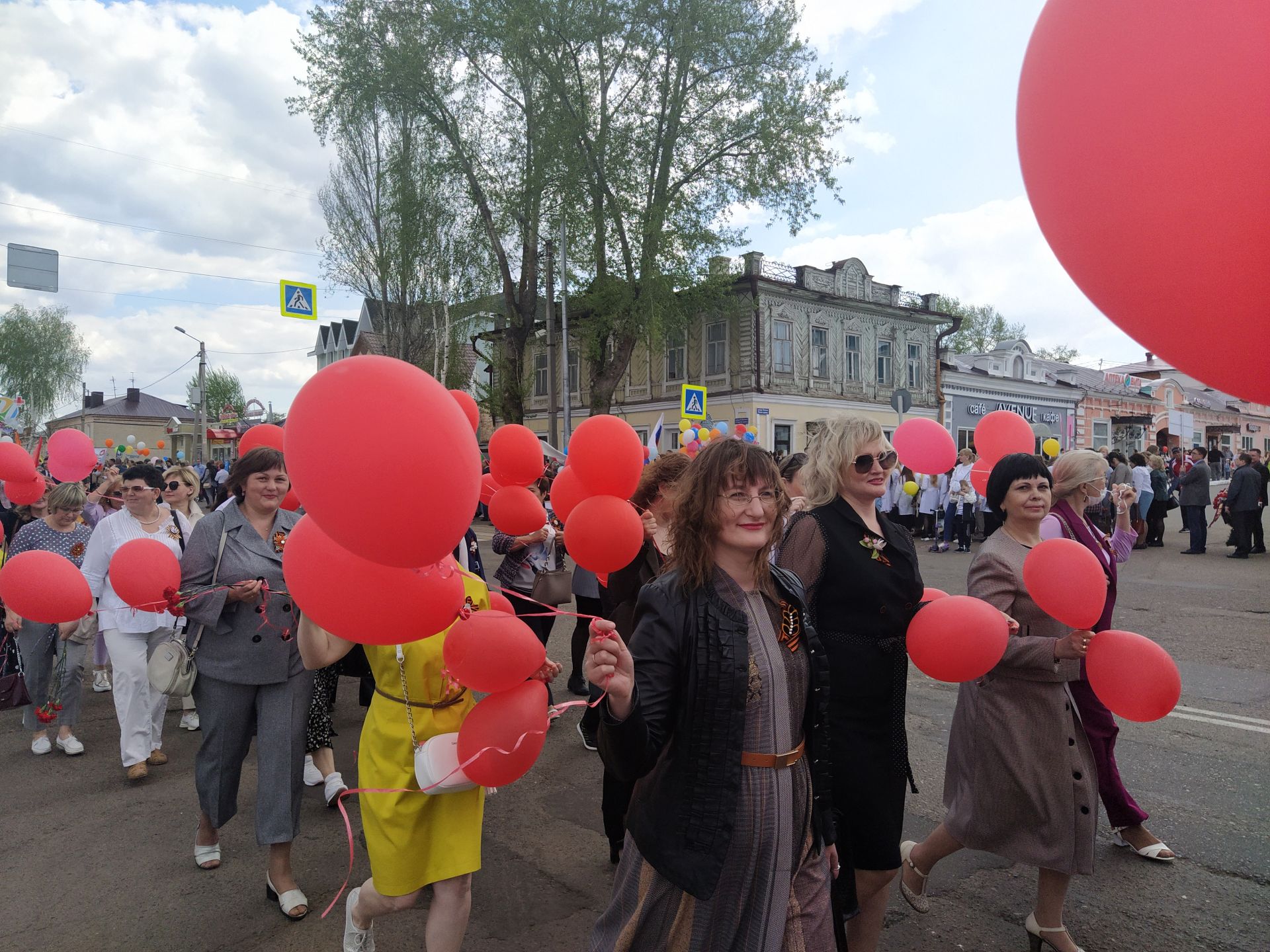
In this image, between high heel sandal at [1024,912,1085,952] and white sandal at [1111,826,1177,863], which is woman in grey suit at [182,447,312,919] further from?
white sandal at [1111,826,1177,863]

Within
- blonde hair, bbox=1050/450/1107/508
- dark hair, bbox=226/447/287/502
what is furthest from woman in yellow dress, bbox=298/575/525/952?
blonde hair, bbox=1050/450/1107/508

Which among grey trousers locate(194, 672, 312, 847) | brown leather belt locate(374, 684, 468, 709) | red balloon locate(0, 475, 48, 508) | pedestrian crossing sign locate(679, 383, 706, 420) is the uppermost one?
pedestrian crossing sign locate(679, 383, 706, 420)

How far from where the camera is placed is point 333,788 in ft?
14.5

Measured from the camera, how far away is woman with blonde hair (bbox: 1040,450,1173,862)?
3443 mm

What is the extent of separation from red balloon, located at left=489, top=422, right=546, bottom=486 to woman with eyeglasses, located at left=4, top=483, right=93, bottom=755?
337 centimetres

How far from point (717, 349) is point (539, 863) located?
26.1m

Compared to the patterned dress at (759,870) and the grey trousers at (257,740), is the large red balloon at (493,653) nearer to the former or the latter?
the patterned dress at (759,870)

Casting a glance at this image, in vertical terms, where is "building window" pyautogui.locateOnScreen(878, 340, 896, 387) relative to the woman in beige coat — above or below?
above

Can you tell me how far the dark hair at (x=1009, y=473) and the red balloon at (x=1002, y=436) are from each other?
50cm

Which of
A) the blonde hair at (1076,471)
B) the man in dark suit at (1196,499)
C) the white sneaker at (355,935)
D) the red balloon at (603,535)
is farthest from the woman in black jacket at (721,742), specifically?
the man in dark suit at (1196,499)

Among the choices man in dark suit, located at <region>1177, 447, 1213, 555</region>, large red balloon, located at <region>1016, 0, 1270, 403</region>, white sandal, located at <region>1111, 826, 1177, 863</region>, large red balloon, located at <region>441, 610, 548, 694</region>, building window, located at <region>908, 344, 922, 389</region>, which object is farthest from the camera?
building window, located at <region>908, 344, 922, 389</region>

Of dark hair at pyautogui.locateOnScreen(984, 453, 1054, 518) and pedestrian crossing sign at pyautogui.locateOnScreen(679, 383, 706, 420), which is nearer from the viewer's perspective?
dark hair at pyautogui.locateOnScreen(984, 453, 1054, 518)

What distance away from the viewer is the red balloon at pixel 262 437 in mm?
4379

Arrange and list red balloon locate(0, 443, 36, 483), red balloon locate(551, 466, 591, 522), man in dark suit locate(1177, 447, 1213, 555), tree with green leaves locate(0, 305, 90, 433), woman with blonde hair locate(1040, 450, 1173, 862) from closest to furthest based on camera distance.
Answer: woman with blonde hair locate(1040, 450, 1173, 862), red balloon locate(551, 466, 591, 522), red balloon locate(0, 443, 36, 483), man in dark suit locate(1177, 447, 1213, 555), tree with green leaves locate(0, 305, 90, 433)
